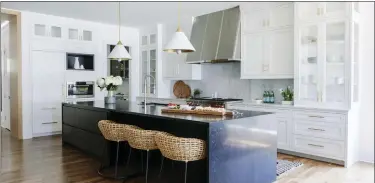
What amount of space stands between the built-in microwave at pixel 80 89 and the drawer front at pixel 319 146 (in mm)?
4671

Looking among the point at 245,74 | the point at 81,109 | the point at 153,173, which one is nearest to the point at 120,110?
the point at 153,173

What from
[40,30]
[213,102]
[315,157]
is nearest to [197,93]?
[213,102]

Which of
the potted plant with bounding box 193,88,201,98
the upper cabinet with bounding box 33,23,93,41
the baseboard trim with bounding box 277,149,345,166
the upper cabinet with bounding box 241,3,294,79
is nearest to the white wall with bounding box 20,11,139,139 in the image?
the upper cabinet with bounding box 33,23,93,41

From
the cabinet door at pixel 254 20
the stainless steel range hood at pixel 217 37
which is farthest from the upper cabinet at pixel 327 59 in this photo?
the stainless steel range hood at pixel 217 37

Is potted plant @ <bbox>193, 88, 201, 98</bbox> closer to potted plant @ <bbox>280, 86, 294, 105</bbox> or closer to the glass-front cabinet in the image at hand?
the glass-front cabinet

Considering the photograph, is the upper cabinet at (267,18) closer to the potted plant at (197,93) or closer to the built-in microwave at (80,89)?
the potted plant at (197,93)

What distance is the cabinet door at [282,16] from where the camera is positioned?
478cm

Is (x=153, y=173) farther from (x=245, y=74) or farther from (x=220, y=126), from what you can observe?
(x=245, y=74)

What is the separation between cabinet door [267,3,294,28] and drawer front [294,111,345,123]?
4.88 ft

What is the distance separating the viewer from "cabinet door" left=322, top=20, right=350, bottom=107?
4.16 meters

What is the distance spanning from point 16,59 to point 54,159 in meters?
2.84

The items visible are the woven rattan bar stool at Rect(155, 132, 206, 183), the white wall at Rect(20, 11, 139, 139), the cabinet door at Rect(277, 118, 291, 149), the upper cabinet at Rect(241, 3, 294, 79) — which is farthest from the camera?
the white wall at Rect(20, 11, 139, 139)

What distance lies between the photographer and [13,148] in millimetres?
5125

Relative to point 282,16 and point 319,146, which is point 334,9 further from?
point 319,146
